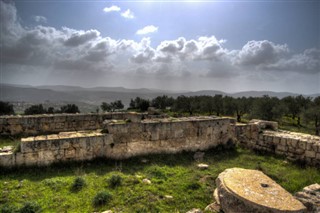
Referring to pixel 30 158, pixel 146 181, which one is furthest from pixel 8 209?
pixel 146 181

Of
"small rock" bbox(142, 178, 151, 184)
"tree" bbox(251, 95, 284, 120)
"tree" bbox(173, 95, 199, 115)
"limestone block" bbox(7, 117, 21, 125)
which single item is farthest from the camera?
"tree" bbox(173, 95, 199, 115)

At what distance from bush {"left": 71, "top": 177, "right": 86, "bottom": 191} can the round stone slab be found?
418 cm

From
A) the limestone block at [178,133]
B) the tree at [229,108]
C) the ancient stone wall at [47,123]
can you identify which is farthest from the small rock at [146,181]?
the tree at [229,108]

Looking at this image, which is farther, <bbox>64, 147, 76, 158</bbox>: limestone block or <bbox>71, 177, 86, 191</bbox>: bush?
<bbox>64, 147, 76, 158</bbox>: limestone block

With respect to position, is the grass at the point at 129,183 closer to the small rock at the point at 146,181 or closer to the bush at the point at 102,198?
the bush at the point at 102,198

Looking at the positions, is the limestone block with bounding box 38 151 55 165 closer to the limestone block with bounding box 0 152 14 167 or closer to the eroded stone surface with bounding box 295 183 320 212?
the limestone block with bounding box 0 152 14 167

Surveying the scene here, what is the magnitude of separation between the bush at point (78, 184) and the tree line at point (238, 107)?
32.1m

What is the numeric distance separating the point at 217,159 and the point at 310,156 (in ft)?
13.9

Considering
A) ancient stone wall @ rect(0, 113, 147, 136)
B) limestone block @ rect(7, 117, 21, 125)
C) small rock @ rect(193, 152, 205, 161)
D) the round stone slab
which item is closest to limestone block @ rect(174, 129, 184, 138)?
small rock @ rect(193, 152, 205, 161)

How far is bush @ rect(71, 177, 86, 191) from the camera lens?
618 cm

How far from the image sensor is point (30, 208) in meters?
5.02

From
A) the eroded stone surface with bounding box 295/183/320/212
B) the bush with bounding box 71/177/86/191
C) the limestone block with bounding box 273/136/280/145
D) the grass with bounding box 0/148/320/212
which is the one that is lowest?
the grass with bounding box 0/148/320/212

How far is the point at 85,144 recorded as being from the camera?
8516mm

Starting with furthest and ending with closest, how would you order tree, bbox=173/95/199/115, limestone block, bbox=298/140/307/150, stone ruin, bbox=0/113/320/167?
tree, bbox=173/95/199/115
limestone block, bbox=298/140/307/150
stone ruin, bbox=0/113/320/167
